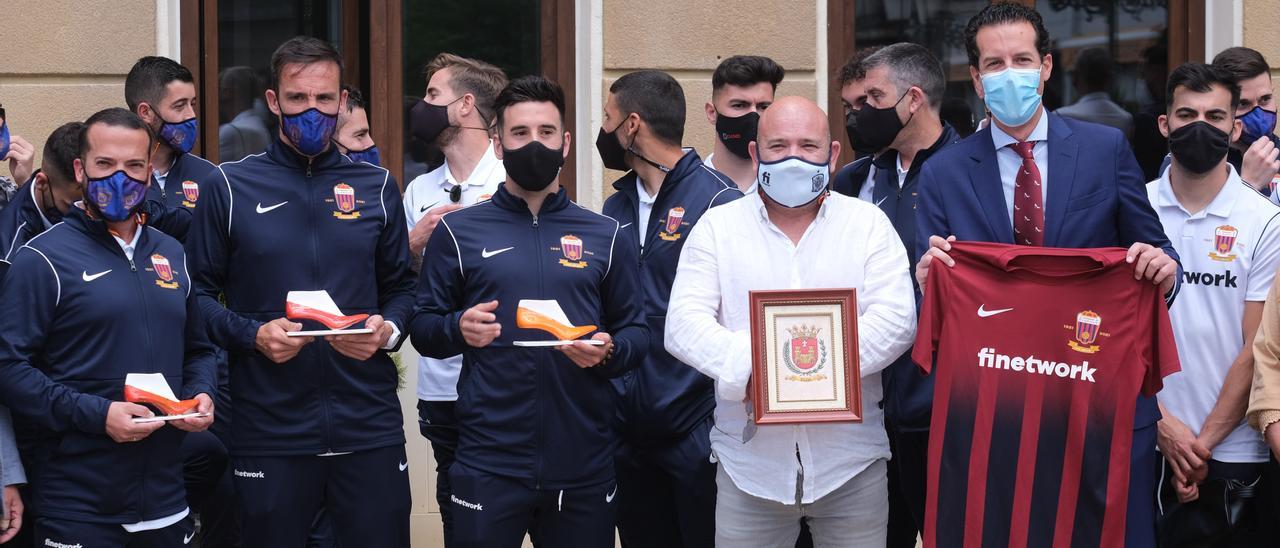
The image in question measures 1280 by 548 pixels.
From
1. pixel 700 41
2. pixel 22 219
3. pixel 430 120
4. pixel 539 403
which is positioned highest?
pixel 700 41

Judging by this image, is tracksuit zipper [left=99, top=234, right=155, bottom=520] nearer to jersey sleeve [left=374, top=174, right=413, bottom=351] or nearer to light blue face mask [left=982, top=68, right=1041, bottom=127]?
jersey sleeve [left=374, top=174, right=413, bottom=351]

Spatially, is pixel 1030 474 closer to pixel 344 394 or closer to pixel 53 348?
pixel 344 394

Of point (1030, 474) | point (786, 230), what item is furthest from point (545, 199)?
point (1030, 474)

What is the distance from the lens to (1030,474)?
468cm

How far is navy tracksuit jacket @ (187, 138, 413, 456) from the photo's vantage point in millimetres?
5035

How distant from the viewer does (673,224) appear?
5.67 metres

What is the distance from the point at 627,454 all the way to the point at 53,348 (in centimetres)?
218

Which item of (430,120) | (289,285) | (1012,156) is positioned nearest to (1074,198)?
(1012,156)

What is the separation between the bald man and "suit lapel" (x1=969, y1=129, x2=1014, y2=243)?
1.04ft

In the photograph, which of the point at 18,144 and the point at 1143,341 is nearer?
the point at 1143,341

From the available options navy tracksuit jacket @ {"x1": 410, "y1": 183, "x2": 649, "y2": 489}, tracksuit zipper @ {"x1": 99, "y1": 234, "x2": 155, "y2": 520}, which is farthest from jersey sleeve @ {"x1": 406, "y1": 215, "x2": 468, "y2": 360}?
tracksuit zipper @ {"x1": 99, "y1": 234, "x2": 155, "y2": 520}

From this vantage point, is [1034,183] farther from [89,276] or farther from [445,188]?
[89,276]

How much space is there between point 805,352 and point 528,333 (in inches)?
37.7

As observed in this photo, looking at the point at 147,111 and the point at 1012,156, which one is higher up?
the point at 147,111
